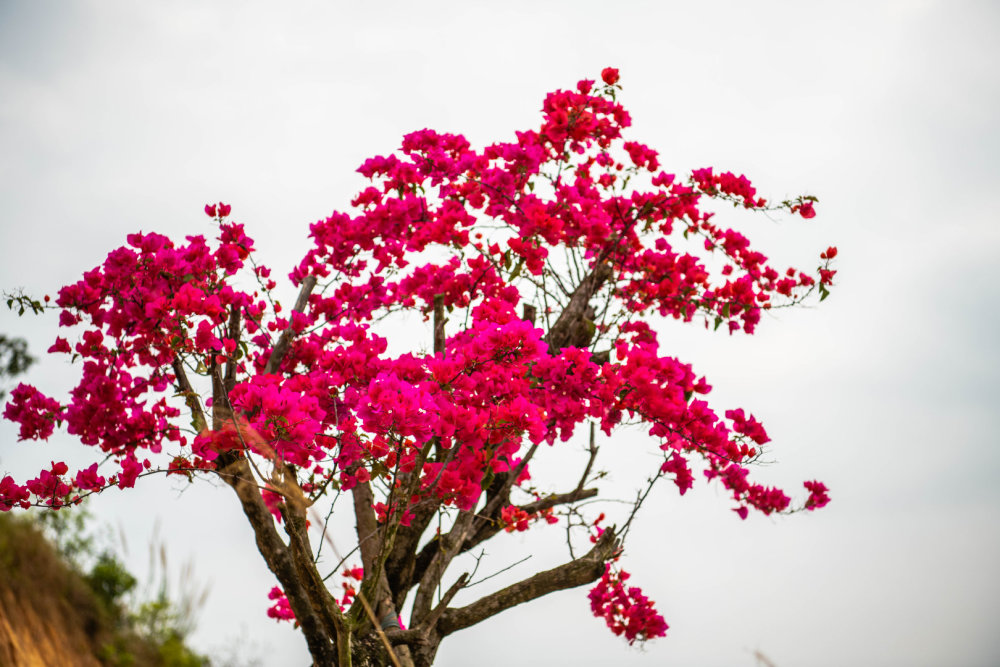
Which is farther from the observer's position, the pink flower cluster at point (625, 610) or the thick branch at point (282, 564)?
the pink flower cluster at point (625, 610)

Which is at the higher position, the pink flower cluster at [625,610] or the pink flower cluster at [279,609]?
the pink flower cluster at [279,609]

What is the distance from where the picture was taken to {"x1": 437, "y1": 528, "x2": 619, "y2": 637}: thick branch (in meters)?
3.48

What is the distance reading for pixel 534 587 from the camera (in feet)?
11.8

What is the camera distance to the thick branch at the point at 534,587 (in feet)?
11.4

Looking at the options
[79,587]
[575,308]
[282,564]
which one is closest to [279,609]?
[282,564]

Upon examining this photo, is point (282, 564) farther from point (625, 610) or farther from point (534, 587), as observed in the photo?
point (625, 610)

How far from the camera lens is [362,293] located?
4898mm

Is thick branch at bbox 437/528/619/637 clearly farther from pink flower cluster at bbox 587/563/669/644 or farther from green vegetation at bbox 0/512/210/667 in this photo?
green vegetation at bbox 0/512/210/667

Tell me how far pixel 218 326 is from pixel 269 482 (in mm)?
1656

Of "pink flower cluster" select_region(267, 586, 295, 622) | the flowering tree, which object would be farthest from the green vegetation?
the flowering tree

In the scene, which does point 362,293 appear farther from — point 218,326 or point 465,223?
point 218,326

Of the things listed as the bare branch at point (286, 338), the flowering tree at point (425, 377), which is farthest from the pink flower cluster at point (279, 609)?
the bare branch at point (286, 338)

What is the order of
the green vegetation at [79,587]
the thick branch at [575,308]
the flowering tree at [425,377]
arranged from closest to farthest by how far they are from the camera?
the flowering tree at [425,377], the thick branch at [575,308], the green vegetation at [79,587]

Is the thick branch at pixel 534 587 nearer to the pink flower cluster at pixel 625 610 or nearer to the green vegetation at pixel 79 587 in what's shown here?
the pink flower cluster at pixel 625 610
